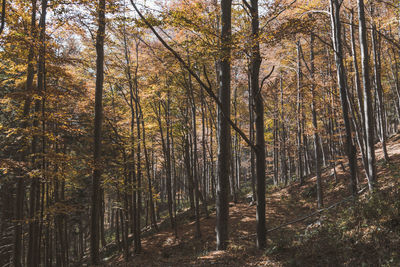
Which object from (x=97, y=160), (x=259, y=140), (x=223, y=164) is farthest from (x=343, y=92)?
(x=97, y=160)

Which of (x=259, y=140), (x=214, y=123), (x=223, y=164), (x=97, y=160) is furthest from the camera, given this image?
(x=214, y=123)

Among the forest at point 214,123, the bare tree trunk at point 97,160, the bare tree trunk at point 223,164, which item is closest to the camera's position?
the forest at point 214,123

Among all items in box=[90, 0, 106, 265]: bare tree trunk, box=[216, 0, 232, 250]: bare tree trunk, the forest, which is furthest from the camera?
box=[90, 0, 106, 265]: bare tree trunk

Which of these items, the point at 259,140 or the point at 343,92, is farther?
the point at 343,92

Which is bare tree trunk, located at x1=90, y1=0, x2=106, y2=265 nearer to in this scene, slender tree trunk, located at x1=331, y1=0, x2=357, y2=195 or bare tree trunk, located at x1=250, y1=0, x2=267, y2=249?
bare tree trunk, located at x1=250, y1=0, x2=267, y2=249

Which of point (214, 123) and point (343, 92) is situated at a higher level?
point (343, 92)

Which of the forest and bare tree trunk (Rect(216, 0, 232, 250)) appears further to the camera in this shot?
bare tree trunk (Rect(216, 0, 232, 250))

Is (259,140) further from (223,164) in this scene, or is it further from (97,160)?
(97,160)

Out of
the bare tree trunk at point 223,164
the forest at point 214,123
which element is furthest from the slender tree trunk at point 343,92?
the bare tree trunk at point 223,164

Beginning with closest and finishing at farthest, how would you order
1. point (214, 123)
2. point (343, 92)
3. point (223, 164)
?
point (223, 164)
point (343, 92)
point (214, 123)

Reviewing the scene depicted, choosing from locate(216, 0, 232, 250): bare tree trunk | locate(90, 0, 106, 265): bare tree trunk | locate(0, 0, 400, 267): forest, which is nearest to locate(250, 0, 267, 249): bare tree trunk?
locate(0, 0, 400, 267): forest

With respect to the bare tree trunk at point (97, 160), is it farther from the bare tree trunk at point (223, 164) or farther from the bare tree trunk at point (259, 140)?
the bare tree trunk at point (259, 140)

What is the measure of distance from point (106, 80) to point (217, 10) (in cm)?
698

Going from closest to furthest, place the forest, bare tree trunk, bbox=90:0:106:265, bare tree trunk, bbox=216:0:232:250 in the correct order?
the forest
bare tree trunk, bbox=216:0:232:250
bare tree trunk, bbox=90:0:106:265
